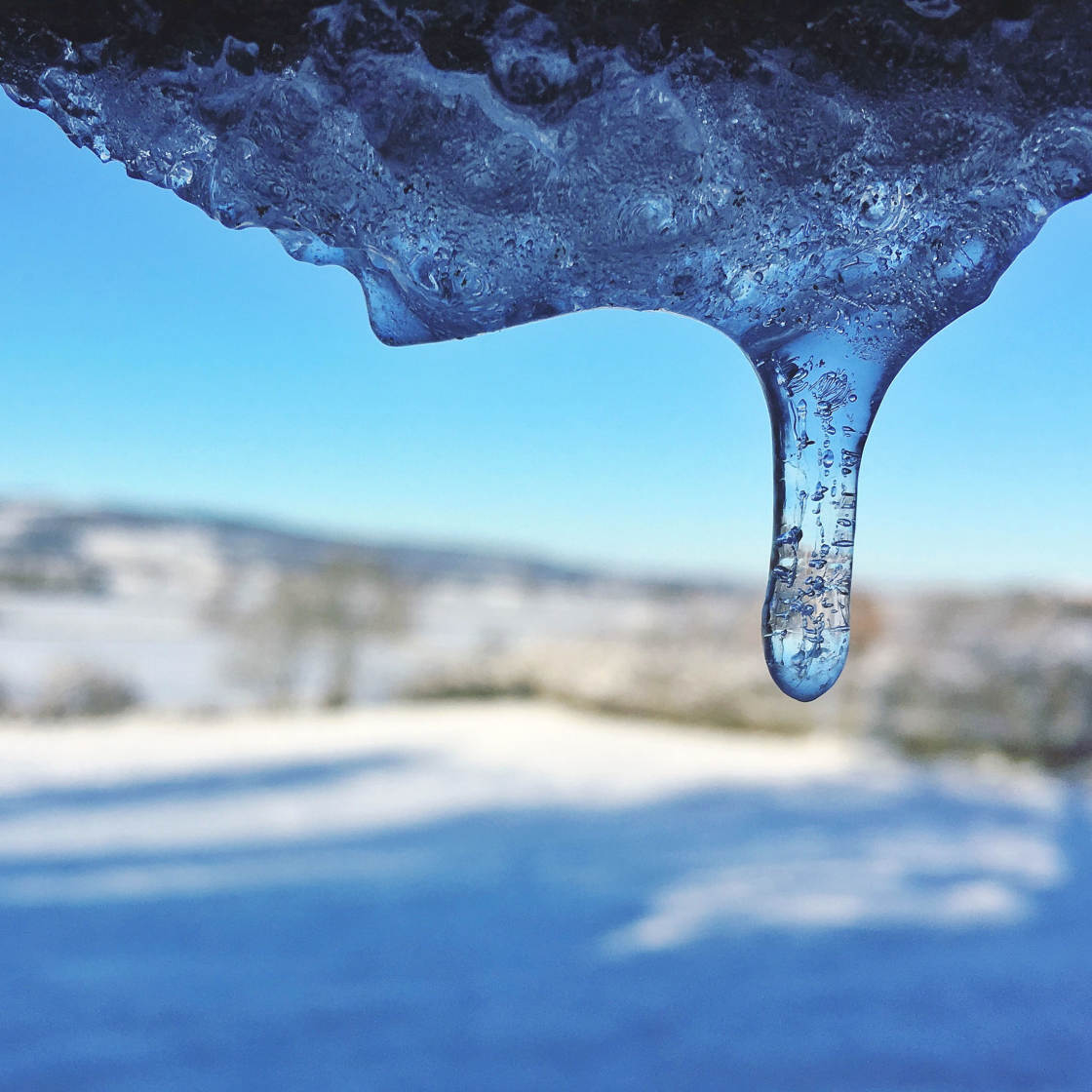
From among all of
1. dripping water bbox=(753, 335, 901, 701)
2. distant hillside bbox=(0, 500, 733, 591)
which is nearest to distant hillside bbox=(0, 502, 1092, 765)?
distant hillside bbox=(0, 500, 733, 591)

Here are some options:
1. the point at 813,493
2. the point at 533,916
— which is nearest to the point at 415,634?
the point at 533,916

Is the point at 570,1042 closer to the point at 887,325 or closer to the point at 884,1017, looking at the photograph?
the point at 884,1017

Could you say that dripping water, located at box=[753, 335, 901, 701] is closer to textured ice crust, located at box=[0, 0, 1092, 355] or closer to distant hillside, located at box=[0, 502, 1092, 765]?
textured ice crust, located at box=[0, 0, 1092, 355]

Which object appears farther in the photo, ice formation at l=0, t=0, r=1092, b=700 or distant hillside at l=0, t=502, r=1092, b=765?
distant hillside at l=0, t=502, r=1092, b=765

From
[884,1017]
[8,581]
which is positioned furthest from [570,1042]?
[8,581]

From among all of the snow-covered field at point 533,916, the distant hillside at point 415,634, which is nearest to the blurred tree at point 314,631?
the distant hillside at point 415,634

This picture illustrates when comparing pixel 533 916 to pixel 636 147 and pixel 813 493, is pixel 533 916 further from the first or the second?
pixel 636 147
